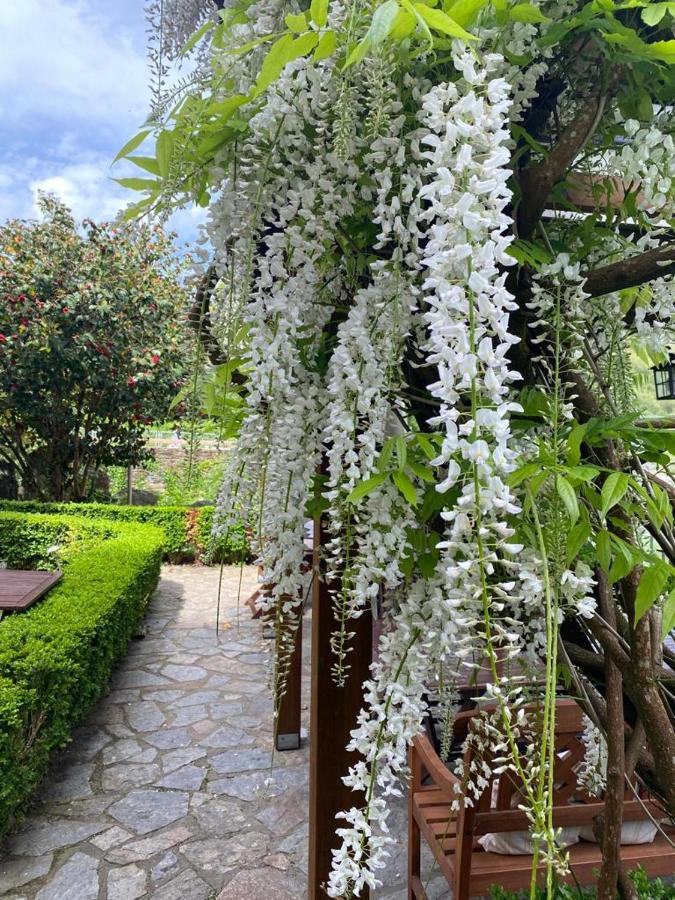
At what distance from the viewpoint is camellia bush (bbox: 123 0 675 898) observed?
0.77 metres

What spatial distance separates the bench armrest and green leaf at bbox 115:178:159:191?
148cm

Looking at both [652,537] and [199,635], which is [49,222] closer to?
[199,635]

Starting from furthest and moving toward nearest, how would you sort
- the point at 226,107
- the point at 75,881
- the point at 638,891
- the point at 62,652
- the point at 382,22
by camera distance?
the point at 62,652, the point at 75,881, the point at 638,891, the point at 226,107, the point at 382,22

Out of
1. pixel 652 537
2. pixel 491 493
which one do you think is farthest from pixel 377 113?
pixel 652 537

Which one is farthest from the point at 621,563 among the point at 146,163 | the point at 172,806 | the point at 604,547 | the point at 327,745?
the point at 172,806

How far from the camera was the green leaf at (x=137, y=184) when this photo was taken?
40.2 inches

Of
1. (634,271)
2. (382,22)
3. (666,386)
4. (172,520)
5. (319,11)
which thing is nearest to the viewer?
(382,22)

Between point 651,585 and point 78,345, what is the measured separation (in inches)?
335

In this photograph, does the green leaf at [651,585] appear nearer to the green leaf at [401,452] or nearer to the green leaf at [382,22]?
the green leaf at [401,452]

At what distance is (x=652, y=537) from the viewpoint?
112 cm

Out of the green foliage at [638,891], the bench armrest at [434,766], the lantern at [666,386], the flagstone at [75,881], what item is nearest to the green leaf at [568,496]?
the bench armrest at [434,766]

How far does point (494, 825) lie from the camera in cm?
188

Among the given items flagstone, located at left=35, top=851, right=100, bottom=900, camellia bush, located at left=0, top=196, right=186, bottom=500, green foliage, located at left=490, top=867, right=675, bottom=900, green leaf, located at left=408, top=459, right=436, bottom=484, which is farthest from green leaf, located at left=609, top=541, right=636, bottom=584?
camellia bush, located at left=0, top=196, right=186, bottom=500

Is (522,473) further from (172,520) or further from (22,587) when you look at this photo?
(172,520)
